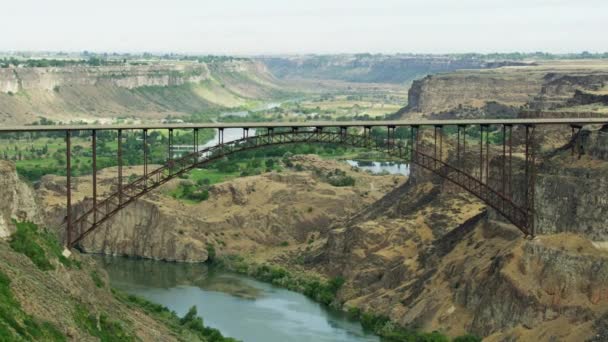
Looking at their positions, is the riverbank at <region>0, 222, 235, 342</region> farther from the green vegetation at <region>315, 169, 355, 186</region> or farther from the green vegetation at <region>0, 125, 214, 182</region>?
the green vegetation at <region>0, 125, 214, 182</region>

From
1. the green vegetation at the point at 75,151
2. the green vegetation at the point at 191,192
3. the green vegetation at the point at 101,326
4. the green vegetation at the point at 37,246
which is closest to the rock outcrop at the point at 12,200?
the green vegetation at the point at 37,246

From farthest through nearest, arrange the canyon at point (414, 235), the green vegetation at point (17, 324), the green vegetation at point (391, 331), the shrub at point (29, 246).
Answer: the green vegetation at point (391, 331) → the canyon at point (414, 235) → the shrub at point (29, 246) → the green vegetation at point (17, 324)

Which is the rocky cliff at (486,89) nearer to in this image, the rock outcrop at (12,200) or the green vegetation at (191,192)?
the green vegetation at (191,192)

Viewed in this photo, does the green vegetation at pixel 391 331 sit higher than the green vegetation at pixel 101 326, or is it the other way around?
the green vegetation at pixel 101 326

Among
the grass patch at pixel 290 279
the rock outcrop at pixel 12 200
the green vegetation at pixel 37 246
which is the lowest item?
the grass patch at pixel 290 279

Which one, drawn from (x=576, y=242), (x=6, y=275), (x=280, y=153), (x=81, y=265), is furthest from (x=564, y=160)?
(x=280, y=153)

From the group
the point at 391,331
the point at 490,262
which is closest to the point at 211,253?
the point at 391,331
